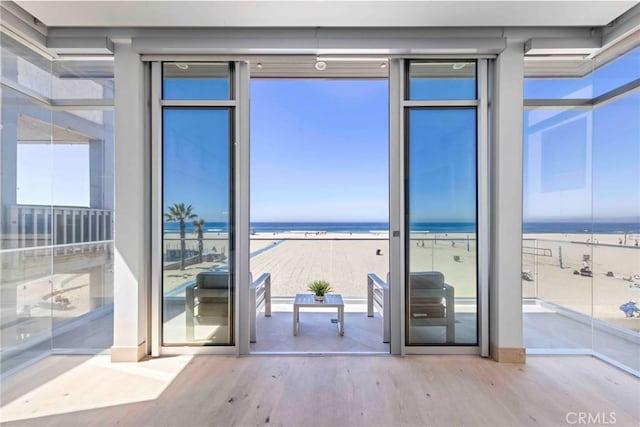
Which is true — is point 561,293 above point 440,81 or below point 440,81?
below

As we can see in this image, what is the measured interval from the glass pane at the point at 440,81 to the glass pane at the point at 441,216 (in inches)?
6.0

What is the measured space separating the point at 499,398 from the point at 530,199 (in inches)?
76.8

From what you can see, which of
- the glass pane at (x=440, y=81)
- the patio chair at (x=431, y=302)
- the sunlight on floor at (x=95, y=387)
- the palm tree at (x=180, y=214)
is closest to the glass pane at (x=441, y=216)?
the patio chair at (x=431, y=302)

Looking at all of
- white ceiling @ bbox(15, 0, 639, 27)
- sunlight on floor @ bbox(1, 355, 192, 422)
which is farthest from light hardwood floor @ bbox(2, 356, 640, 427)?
white ceiling @ bbox(15, 0, 639, 27)

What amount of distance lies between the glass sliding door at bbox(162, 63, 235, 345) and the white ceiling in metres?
0.54

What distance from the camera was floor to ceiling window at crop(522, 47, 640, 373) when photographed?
2.92 m

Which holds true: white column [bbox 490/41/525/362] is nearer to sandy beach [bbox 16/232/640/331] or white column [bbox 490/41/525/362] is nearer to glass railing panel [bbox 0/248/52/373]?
sandy beach [bbox 16/232/640/331]

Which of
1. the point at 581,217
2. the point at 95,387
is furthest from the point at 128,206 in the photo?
the point at 581,217

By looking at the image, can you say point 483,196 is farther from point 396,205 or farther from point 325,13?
point 325,13

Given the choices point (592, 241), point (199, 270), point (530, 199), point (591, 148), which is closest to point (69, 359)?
point (199, 270)

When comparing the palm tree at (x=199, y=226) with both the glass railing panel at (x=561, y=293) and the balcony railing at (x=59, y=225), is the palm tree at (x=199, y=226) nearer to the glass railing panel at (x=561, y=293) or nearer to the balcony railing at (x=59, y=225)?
the balcony railing at (x=59, y=225)

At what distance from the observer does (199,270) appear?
301 centimetres

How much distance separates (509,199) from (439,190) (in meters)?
0.63

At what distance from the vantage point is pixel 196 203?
2.99 meters
